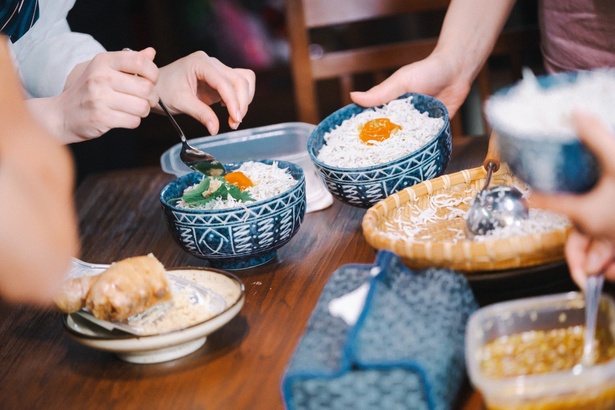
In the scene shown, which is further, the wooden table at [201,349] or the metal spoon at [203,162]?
the metal spoon at [203,162]

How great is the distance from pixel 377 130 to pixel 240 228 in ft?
1.38

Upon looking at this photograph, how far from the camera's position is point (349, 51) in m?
2.34

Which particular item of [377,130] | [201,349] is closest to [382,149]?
[377,130]

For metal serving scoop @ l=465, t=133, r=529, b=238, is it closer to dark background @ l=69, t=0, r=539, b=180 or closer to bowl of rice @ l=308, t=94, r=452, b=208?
bowl of rice @ l=308, t=94, r=452, b=208

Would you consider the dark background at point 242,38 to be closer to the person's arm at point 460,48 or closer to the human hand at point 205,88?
the person's arm at point 460,48

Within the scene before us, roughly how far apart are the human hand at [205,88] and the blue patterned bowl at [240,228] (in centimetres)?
33

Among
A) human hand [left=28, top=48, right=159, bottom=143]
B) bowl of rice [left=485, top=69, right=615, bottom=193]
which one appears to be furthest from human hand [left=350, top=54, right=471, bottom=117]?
bowl of rice [left=485, top=69, right=615, bottom=193]

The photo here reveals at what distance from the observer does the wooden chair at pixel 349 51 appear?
230cm

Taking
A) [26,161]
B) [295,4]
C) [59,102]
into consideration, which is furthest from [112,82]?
[295,4]

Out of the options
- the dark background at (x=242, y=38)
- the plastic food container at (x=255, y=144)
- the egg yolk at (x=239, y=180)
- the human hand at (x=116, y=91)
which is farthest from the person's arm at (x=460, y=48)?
the dark background at (x=242, y=38)

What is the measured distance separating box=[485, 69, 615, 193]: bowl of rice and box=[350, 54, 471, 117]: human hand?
647 millimetres

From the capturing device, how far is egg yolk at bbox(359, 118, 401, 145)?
169cm

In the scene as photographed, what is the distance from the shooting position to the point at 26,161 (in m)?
1.15

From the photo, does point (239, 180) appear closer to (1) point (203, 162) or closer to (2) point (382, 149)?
(1) point (203, 162)
